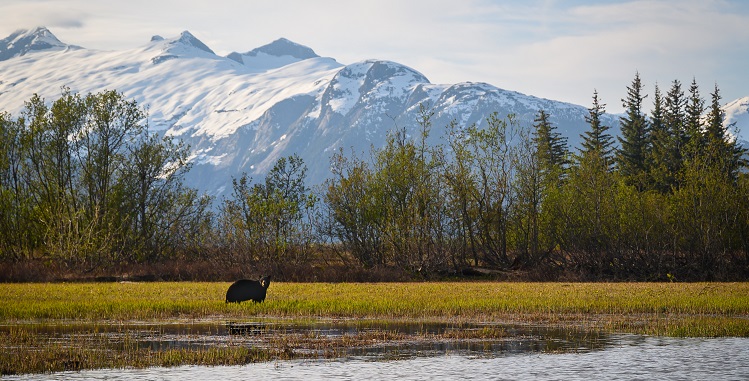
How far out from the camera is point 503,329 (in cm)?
2280

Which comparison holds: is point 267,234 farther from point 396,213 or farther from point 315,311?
point 315,311

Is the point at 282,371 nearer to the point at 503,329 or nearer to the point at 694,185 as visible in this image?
the point at 503,329

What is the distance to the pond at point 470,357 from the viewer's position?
15812 millimetres

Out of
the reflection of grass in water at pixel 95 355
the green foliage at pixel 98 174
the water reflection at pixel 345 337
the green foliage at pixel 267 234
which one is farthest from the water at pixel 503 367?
the green foliage at pixel 98 174

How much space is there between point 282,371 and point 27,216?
43.0 metres

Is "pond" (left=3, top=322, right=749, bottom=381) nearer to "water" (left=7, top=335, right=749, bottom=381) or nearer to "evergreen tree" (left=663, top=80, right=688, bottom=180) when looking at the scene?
"water" (left=7, top=335, right=749, bottom=381)

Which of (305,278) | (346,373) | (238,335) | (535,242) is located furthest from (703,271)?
(346,373)

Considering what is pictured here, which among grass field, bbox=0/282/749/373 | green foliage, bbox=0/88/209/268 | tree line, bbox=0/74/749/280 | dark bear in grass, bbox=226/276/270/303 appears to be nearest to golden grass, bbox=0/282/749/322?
grass field, bbox=0/282/749/373

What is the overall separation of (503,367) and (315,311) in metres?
11.2

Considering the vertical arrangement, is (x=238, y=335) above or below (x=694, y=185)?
below

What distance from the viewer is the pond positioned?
15.8 m

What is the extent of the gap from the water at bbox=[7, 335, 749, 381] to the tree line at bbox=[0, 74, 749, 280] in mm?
28301

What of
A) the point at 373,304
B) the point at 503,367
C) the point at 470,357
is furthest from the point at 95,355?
the point at 373,304

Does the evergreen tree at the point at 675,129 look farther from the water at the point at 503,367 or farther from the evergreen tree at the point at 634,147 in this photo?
the water at the point at 503,367
